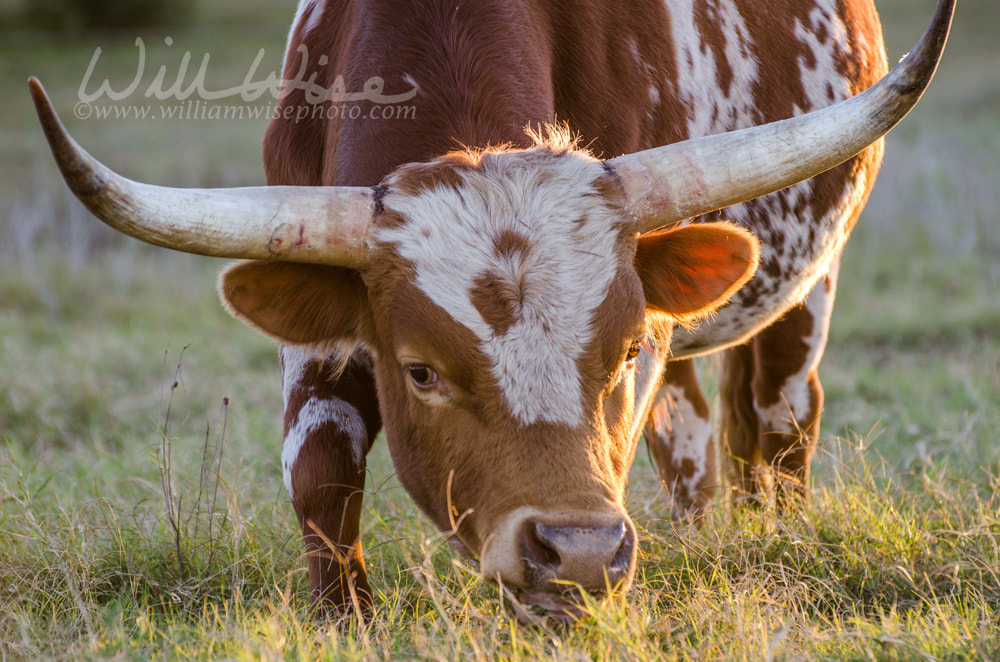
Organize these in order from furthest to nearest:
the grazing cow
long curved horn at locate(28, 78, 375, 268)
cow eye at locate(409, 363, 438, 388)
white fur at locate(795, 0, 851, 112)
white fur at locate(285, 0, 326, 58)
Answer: white fur at locate(795, 0, 851, 112), white fur at locate(285, 0, 326, 58), cow eye at locate(409, 363, 438, 388), the grazing cow, long curved horn at locate(28, 78, 375, 268)

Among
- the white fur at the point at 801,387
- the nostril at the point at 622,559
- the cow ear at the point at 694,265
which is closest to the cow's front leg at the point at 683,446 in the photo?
the white fur at the point at 801,387

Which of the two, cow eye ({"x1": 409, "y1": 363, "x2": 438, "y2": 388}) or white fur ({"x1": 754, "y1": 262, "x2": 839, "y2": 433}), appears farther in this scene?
white fur ({"x1": 754, "y1": 262, "x2": 839, "y2": 433})

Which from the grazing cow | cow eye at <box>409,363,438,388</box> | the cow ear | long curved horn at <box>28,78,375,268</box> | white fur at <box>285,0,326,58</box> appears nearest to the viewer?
long curved horn at <box>28,78,375,268</box>

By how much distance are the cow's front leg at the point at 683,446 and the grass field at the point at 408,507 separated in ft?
0.53

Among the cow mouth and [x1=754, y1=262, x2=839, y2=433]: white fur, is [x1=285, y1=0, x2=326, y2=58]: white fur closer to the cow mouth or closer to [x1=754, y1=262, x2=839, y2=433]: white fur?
the cow mouth

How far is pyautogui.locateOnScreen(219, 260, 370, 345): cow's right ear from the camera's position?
258 centimetres

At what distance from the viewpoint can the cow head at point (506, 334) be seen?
229cm

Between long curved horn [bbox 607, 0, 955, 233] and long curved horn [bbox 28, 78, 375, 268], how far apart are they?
27.8 inches

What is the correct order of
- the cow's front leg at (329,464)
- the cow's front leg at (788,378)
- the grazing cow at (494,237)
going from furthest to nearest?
1. the cow's front leg at (788,378)
2. the cow's front leg at (329,464)
3. the grazing cow at (494,237)

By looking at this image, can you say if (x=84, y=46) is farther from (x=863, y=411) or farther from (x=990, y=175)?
(x=863, y=411)

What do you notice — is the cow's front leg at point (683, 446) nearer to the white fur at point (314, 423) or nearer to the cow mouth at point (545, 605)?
the white fur at point (314, 423)

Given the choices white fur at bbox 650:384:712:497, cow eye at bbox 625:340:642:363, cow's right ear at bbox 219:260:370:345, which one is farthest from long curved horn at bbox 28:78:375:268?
white fur at bbox 650:384:712:497

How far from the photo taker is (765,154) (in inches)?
104

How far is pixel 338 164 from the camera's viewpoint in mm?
2957
